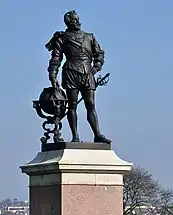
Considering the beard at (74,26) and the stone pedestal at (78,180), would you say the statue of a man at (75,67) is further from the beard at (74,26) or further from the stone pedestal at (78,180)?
the stone pedestal at (78,180)

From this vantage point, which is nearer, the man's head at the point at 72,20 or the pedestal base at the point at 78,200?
the pedestal base at the point at 78,200

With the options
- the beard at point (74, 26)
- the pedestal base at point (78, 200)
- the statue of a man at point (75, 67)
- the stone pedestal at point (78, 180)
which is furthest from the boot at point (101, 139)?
the beard at point (74, 26)

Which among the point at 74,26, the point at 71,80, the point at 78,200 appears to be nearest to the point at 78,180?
the point at 78,200

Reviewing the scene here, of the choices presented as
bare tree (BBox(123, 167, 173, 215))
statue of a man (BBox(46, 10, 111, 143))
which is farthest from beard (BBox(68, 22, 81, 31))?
bare tree (BBox(123, 167, 173, 215))

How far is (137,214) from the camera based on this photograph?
65.9m

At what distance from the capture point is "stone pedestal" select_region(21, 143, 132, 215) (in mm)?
14508

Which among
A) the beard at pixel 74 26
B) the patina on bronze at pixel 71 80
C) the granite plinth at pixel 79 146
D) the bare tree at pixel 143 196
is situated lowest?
the bare tree at pixel 143 196

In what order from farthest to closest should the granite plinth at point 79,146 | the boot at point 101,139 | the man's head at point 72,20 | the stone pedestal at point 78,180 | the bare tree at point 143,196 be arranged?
the bare tree at point 143,196
the man's head at point 72,20
the boot at point 101,139
the granite plinth at point 79,146
the stone pedestal at point 78,180

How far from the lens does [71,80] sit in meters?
15.4

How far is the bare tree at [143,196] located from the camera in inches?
2452

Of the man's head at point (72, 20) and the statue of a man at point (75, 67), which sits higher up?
the man's head at point (72, 20)

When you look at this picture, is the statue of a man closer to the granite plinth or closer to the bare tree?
the granite plinth

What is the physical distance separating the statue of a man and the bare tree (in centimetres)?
4473

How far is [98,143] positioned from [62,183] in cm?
107
